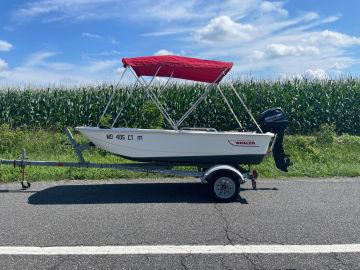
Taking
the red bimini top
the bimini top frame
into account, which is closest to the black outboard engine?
the bimini top frame

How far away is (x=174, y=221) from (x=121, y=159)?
16.2ft

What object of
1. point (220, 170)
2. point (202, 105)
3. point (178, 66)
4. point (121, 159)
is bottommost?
point (121, 159)

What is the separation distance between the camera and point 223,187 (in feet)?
22.5

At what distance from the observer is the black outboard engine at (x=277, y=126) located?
25.0ft

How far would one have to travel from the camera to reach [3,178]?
27.6 ft

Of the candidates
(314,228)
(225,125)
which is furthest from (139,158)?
(225,125)

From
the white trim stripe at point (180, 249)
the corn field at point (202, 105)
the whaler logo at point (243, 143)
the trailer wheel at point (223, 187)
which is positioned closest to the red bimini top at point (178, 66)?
the whaler logo at point (243, 143)

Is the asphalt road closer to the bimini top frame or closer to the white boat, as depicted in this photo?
the white boat

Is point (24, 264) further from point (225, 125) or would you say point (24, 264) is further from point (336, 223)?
point (225, 125)

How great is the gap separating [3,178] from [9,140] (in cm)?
336

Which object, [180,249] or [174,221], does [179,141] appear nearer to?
[174,221]

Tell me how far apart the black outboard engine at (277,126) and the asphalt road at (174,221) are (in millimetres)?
569

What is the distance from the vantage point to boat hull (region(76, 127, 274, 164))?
6.87m

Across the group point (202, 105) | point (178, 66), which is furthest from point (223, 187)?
point (202, 105)
